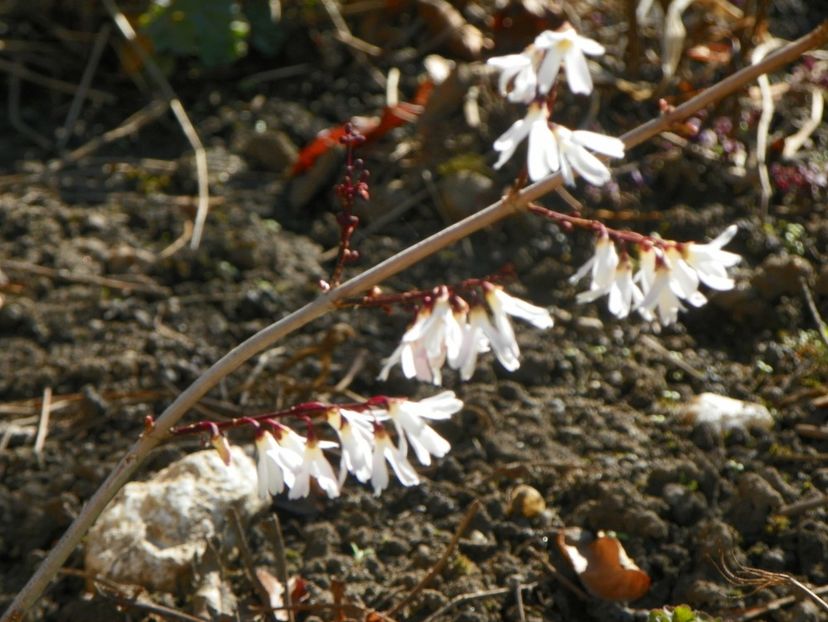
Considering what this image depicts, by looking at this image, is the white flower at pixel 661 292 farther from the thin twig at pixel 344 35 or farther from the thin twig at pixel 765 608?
the thin twig at pixel 344 35

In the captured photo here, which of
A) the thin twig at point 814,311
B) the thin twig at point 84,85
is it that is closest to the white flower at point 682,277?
the thin twig at point 814,311

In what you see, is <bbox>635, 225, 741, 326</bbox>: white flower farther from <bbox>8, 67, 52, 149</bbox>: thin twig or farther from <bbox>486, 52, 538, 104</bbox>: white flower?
<bbox>8, 67, 52, 149</bbox>: thin twig

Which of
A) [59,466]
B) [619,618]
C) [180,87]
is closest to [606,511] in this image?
[619,618]

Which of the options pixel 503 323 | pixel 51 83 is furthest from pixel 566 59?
pixel 51 83

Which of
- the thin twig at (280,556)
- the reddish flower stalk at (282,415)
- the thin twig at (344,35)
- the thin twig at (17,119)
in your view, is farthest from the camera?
the thin twig at (344,35)

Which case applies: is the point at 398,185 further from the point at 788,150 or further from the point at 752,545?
the point at 752,545

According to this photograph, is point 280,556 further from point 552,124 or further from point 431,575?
point 552,124
